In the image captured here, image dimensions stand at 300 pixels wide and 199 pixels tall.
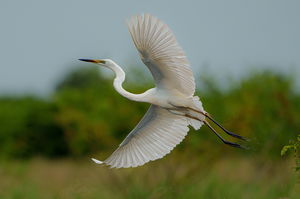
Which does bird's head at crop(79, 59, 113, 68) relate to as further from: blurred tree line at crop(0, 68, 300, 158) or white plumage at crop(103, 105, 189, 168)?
blurred tree line at crop(0, 68, 300, 158)

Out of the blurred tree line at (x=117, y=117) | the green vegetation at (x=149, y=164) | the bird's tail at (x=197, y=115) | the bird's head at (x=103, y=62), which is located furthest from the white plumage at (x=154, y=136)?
the blurred tree line at (x=117, y=117)

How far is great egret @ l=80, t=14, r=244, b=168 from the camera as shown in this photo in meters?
6.12

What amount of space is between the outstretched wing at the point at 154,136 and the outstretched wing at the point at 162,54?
0.53 metres

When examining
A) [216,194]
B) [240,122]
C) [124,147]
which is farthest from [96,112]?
[124,147]

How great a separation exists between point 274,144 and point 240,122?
1628mm

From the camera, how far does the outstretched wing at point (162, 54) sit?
599 centimetres

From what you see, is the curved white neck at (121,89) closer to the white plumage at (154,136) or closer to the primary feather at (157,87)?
the primary feather at (157,87)

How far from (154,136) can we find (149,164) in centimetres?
370

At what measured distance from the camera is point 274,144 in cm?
1491

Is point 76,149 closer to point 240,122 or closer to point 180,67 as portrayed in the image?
Answer: point 240,122

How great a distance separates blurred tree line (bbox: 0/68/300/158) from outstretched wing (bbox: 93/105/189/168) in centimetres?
431

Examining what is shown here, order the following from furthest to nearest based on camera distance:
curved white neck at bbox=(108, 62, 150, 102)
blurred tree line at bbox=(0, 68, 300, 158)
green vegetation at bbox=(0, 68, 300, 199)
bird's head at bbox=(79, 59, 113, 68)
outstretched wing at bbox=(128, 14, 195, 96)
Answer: blurred tree line at bbox=(0, 68, 300, 158)
green vegetation at bbox=(0, 68, 300, 199)
bird's head at bbox=(79, 59, 113, 68)
curved white neck at bbox=(108, 62, 150, 102)
outstretched wing at bbox=(128, 14, 195, 96)

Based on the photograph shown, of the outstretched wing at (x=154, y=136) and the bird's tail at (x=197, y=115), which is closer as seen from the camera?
the bird's tail at (x=197, y=115)

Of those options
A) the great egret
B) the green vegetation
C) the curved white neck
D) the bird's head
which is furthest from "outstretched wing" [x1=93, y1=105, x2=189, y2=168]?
the green vegetation
